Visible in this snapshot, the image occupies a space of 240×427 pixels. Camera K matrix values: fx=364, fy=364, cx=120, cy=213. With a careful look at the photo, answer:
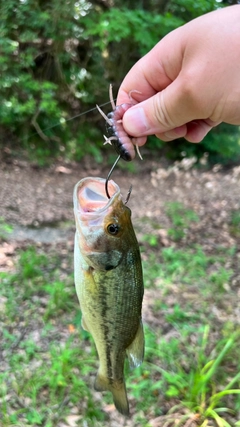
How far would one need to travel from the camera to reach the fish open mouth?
5.21 ft

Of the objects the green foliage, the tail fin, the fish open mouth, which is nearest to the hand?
the fish open mouth

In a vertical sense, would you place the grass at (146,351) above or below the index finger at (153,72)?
below

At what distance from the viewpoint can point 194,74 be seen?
1463mm

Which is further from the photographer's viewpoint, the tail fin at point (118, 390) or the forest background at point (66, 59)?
the forest background at point (66, 59)

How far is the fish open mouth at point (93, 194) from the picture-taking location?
1.59 metres

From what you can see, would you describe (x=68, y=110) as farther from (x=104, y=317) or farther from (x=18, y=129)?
(x=104, y=317)

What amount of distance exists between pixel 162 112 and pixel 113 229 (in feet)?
1.89

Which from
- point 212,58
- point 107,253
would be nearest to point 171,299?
point 107,253

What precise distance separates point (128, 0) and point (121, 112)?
Answer: 5.46 metres

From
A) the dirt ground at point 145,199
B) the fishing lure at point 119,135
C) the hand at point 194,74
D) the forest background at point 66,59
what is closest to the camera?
the hand at point 194,74

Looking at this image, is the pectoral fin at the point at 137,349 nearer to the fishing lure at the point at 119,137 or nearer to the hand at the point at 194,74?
the fishing lure at the point at 119,137

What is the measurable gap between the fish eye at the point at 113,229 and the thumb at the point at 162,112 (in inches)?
16.7

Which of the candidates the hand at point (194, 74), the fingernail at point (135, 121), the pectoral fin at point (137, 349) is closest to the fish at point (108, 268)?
the pectoral fin at point (137, 349)

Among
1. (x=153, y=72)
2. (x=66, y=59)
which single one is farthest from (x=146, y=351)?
(x=66, y=59)
